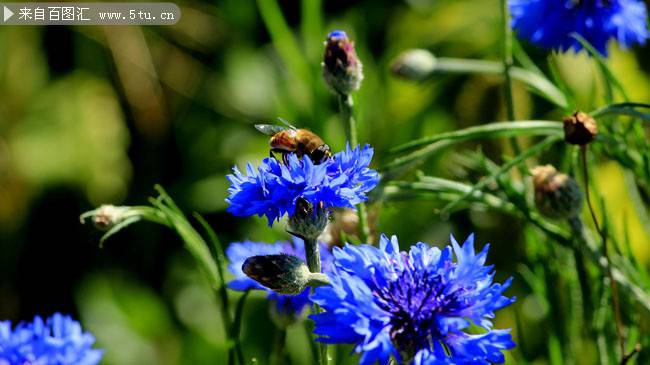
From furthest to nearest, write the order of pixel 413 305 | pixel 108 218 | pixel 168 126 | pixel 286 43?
1. pixel 168 126
2. pixel 286 43
3. pixel 108 218
4. pixel 413 305

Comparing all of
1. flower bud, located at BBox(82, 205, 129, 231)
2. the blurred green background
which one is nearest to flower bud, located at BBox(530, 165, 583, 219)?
flower bud, located at BBox(82, 205, 129, 231)

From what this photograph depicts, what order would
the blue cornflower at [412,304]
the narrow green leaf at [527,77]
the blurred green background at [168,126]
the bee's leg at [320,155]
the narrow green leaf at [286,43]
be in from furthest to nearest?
the blurred green background at [168,126], the narrow green leaf at [286,43], the narrow green leaf at [527,77], the bee's leg at [320,155], the blue cornflower at [412,304]

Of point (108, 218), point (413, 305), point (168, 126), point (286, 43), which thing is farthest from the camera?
point (168, 126)

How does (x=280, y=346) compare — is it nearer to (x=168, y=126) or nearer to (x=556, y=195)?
(x=556, y=195)

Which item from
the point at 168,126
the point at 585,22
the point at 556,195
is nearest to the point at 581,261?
the point at 556,195

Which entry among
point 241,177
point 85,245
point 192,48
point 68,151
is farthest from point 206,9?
point 241,177

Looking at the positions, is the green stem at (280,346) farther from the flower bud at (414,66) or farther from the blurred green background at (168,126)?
the blurred green background at (168,126)

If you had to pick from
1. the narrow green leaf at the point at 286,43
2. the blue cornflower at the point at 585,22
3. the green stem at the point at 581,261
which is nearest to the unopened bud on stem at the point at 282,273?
the green stem at the point at 581,261
